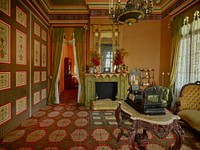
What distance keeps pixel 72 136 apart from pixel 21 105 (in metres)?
1.69

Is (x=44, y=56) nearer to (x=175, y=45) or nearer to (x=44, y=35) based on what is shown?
(x=44, y=35)

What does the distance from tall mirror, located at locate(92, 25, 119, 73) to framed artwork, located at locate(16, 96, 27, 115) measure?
2.85 meters

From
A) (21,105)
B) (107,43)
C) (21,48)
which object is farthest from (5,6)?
(107,43)

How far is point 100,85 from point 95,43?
166cm

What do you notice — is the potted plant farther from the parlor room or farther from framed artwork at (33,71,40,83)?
framed artwork at (33,71,40,83)

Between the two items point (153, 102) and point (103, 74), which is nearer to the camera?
point (153, 102)

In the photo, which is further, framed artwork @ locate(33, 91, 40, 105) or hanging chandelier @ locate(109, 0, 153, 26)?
framed artwork @ locate(33, 91, 40, 105)

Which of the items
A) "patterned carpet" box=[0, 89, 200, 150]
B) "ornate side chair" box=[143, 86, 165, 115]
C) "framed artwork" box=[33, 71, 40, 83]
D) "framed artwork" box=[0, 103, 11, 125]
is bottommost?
"patterned carpet" box=[0, 89, 200, 150]

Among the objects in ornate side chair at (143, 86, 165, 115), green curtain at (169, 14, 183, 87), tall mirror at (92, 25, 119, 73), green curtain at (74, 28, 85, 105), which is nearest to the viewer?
ornate side chair at (143, 86, 165, 115)

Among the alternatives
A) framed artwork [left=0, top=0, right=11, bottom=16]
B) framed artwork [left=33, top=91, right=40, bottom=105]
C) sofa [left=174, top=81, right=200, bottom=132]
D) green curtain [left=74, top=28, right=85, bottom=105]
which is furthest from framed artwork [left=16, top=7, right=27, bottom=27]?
sofa [left=174, top=81, right=200, bottom=132]

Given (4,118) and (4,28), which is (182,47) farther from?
(4,118)

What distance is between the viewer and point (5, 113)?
9.70 feet

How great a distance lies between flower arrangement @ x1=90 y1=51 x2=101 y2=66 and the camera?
5183 mm

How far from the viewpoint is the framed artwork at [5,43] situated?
9.23ft
